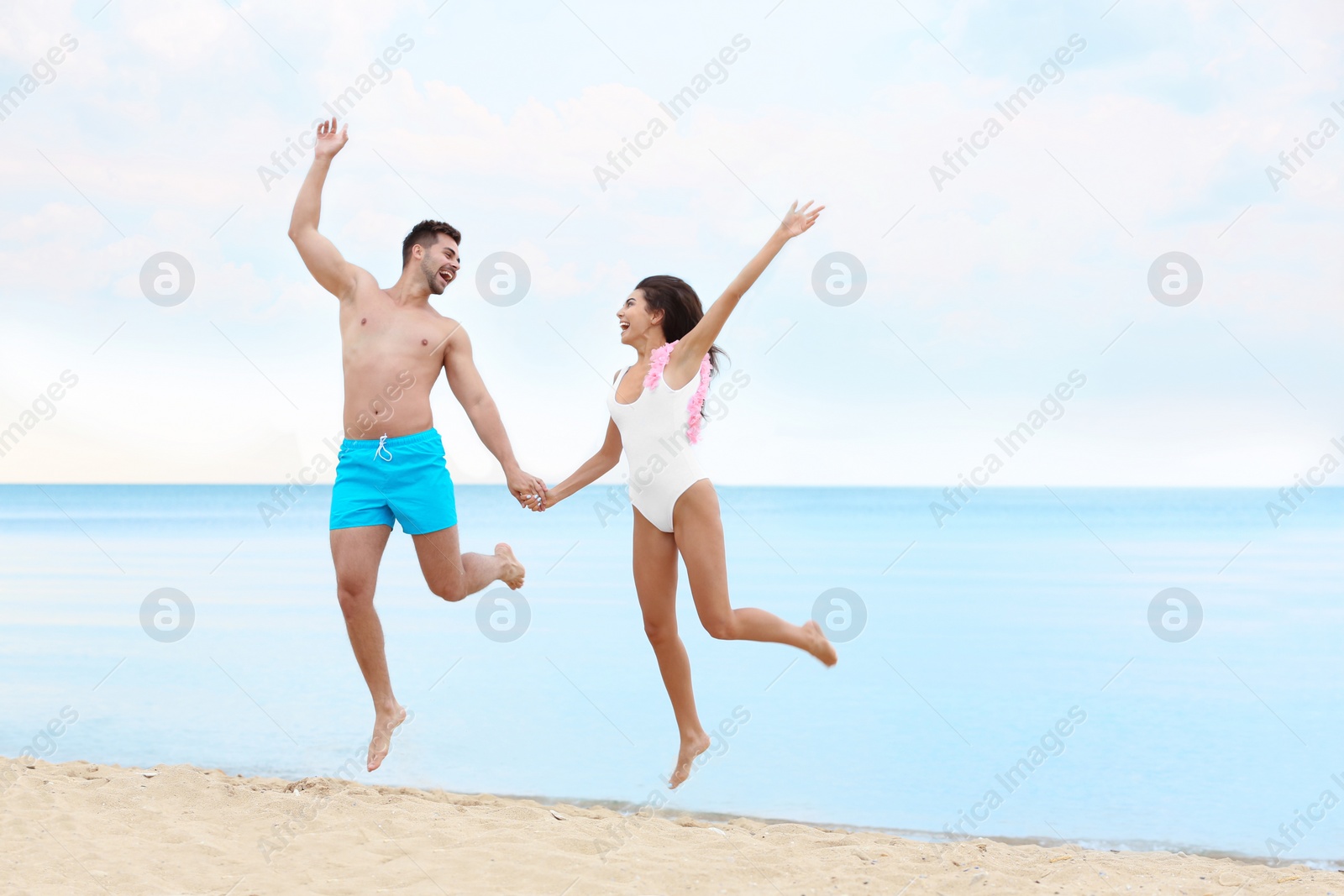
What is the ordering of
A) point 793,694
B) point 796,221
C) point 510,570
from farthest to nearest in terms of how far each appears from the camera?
point 793,694 < point 510,570 < point 796,221

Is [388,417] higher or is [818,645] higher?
[818,645]

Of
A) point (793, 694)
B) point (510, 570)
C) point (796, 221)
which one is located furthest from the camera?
point (793, 694)

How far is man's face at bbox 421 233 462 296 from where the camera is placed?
5.75 metres

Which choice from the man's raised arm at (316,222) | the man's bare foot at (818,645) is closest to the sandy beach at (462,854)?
the man's bare foot at (818,645)

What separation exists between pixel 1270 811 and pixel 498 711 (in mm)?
6453

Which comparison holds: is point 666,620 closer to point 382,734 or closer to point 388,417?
point 382,734

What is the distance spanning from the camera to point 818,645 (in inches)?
224

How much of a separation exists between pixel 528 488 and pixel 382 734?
1477 millimetres

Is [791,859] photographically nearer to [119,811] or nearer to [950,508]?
[119,811]

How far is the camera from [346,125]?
18.9ft

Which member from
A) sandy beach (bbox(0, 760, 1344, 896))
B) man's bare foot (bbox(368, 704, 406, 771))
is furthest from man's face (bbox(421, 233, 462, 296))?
sandy beach (bbox(0, 760, 1344, 896))

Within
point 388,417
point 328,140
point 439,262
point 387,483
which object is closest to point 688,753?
point 387,483

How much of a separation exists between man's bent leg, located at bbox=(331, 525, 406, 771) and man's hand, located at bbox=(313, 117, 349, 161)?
6.35 ft

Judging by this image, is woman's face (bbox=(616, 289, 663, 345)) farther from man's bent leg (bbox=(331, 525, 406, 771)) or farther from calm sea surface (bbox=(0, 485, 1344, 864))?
calm sea surface (bbox=(0, 485, 1344, 864))
